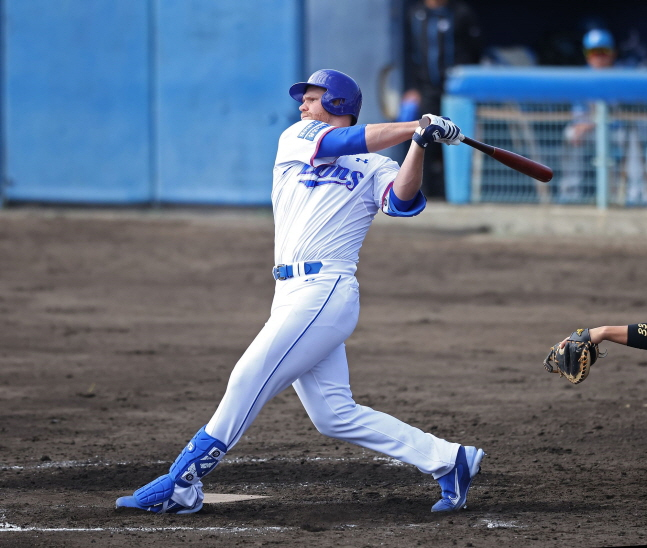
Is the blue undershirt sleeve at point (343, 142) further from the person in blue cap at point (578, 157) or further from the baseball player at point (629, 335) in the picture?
the person in blue cap at point (578, 157)

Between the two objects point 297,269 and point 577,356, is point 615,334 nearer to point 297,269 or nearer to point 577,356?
point 577,356

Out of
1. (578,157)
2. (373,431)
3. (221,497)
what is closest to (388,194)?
(373,431)

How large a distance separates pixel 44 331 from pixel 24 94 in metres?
6.32

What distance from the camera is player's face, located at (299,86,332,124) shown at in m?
4.43

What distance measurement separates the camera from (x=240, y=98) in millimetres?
13398

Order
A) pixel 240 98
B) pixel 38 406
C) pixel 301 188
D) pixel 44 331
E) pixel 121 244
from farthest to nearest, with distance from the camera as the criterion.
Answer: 1. pixel 240 98
2. pixel 121 244
3. pixel 44 331
4. pixel 38 406
5. pixel 301 188

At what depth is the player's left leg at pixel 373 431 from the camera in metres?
4.28

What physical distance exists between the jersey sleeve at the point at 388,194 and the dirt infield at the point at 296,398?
3.90ft

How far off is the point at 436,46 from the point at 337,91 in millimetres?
9007

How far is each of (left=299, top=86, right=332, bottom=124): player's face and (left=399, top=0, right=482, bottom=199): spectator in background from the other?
336 inches

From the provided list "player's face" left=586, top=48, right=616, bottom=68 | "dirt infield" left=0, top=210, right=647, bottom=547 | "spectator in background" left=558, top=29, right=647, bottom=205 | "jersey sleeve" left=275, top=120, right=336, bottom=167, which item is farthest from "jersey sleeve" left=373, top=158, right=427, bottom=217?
"player's face" left=586, top=48, right=616, bottom=68

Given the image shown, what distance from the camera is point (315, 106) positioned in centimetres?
444

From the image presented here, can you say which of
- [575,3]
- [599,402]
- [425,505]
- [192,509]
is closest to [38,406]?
[192,509]

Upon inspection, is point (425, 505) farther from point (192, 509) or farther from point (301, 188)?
point (301, 188)
